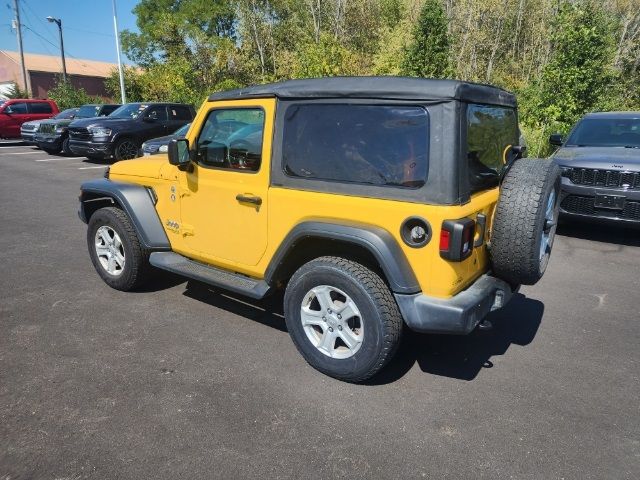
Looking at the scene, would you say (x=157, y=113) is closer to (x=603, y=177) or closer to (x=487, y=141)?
(x=603, y=177)

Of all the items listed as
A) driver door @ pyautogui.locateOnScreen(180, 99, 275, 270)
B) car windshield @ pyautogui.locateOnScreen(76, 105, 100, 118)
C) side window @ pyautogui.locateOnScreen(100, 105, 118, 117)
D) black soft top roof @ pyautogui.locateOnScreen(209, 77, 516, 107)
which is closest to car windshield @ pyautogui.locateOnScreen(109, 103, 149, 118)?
side window @ pyautogui.locateOnScreen(100, 105, 118, 117)

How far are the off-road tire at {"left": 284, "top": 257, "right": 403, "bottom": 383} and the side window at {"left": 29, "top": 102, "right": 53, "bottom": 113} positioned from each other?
20726mm

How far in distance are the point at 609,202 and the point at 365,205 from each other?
4.71 metres

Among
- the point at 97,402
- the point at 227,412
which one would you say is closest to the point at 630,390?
the point at 227,412

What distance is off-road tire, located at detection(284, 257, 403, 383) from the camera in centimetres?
281

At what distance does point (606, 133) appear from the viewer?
7168mm

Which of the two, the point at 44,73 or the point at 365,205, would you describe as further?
the point at 44,73

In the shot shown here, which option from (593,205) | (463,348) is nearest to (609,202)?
(593,205)

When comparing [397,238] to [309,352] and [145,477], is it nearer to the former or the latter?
[309,352]

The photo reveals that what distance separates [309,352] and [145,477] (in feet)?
4.14

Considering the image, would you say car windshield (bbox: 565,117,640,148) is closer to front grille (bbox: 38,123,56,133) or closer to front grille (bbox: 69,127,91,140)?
front grille (bbox: 69,127,91,140)

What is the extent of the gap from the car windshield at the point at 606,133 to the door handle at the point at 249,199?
5.97 m

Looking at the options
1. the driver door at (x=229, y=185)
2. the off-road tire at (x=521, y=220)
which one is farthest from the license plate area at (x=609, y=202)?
the driver door at (x=229, y=185)

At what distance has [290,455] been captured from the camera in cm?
244
